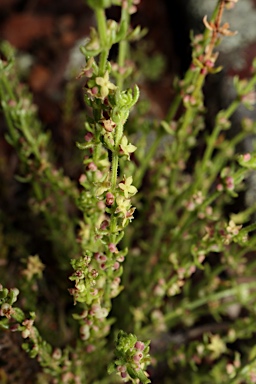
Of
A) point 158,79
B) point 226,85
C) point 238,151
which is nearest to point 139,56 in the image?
point 158,79

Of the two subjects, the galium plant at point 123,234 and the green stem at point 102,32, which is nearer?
the green stem at point 102,32

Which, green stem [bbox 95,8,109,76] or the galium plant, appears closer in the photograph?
green stem [bbox 95,8,109,76]

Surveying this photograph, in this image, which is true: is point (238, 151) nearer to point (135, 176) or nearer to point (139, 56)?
point (135, 176)

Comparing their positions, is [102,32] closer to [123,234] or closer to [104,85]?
[104,85]

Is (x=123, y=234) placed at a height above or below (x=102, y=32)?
below

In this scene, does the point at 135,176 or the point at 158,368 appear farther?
the point at 158,368

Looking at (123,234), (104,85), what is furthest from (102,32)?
(123,234)

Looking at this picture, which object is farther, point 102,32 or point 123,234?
point 123,234

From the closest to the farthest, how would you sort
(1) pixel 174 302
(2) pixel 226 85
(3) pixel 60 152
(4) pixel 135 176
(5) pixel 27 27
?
1. (4) pixel 135 176
2. (1) pixel 174 302
3. (2) pixel 226 85
4. (3) pixel 60 152
5. (5) pixel 27 27
